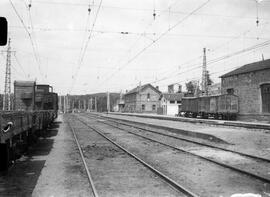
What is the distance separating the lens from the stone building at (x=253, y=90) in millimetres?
41719

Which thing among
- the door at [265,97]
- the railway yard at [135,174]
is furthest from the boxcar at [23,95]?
the door at [265,97]

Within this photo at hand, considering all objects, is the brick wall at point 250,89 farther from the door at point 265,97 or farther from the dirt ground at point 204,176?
the dirt ground at point 204,176

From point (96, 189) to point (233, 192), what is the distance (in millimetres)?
2849

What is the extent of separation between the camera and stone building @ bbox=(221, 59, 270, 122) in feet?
137

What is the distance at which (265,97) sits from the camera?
42.1 m

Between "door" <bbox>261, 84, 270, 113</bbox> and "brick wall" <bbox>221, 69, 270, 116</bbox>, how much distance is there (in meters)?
0.38

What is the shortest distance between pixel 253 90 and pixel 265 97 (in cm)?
228

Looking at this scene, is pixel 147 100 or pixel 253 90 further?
pixel 147 100

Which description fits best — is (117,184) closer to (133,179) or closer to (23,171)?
(133,179)

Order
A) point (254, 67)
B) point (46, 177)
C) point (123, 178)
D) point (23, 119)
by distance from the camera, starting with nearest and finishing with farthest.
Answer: point (123, 178) → point (46, 177) → point (23, 119) → point (254, 67)

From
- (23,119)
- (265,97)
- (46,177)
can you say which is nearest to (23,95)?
(23,119)

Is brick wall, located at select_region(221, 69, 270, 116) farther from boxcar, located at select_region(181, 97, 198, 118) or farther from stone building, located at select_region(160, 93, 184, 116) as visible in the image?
stone building, located at select_region(160, 93, 184, 116)

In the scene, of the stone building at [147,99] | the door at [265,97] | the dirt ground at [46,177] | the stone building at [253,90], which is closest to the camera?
the dirt ground at [46,177]

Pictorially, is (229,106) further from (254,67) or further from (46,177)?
(46,177)
